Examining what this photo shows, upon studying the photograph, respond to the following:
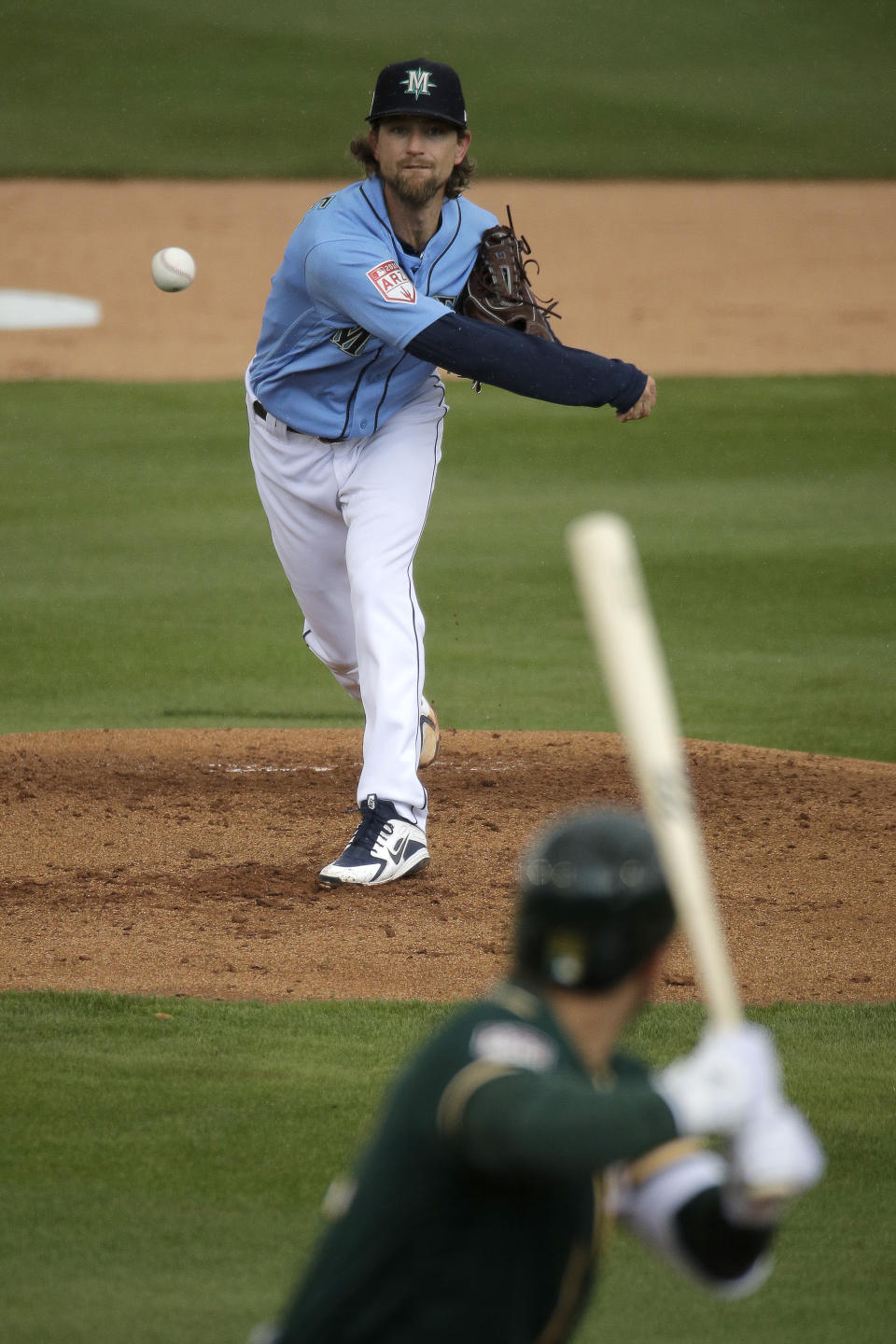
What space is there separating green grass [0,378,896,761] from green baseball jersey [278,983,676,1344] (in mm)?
6114

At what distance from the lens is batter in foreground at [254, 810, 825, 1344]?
180cm

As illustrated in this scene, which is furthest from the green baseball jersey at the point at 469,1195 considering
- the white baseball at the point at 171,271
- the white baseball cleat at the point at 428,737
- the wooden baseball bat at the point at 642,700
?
the white baseball at the point at 171,271

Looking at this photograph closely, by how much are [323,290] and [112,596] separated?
5.10 metres

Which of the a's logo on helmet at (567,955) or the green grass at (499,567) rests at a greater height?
the green grass at (499,567)

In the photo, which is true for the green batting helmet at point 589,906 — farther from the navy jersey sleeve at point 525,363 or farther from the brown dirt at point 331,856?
the navy jersey sleeve at point 525,363

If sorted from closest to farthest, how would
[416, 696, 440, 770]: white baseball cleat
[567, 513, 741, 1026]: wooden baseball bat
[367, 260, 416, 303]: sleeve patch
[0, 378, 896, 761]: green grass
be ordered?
[567, 513, 741, 1026]: wooden baseball bat < [367, 260, 416, 303]: sleeve patch < [416, 696, 440, 770]: white baseball cleat < [0, 378, 896, 761]: green grass

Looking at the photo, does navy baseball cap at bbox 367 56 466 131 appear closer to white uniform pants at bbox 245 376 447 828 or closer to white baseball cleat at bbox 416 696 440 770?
white uniform pants at bbox 245 376 447 828

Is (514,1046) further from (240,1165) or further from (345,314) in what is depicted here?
(345,314)

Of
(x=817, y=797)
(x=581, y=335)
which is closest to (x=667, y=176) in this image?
(x=581, y=335)

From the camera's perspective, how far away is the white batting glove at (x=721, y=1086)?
188 cm

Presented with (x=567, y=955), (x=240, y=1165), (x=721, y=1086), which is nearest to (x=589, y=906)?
(x=567, y=955)

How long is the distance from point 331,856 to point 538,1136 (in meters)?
4.21

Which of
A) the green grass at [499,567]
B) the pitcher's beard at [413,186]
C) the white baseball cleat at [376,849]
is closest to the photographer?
the pitcher's beard at [413,186]

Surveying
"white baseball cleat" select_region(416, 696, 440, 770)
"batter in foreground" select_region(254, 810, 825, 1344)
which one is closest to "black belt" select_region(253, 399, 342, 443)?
"white baseball cleat" select_region(416, 696, 440, 770)
